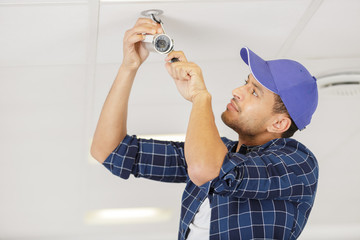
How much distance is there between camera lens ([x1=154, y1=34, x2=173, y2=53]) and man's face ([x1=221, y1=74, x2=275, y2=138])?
301mm

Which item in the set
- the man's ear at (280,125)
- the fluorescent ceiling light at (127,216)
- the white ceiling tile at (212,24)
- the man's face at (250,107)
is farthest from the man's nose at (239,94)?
the fluorescent ceiling light at (127,216)

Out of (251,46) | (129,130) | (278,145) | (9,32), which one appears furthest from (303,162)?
(129,130)

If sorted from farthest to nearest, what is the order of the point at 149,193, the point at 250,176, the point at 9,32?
the point at 149,193
the point at 9,32
the point at 250,176

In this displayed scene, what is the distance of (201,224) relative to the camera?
5.60ft

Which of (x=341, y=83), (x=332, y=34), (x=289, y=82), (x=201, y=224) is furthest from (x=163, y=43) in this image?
(x=341, y=83)

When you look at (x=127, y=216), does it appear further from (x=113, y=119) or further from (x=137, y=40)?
(x=137, y=40)

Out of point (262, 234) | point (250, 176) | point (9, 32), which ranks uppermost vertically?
point (9, 32)

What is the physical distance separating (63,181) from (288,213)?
188 cm

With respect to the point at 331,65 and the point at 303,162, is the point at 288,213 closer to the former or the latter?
the point at 303,162

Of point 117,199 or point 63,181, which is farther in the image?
point 117,199

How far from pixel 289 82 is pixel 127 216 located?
2258 mm

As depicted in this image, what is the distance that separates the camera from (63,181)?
3176 millimetres

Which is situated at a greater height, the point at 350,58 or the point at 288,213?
the point at 350,58

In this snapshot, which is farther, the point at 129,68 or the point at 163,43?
the point at 129,68
